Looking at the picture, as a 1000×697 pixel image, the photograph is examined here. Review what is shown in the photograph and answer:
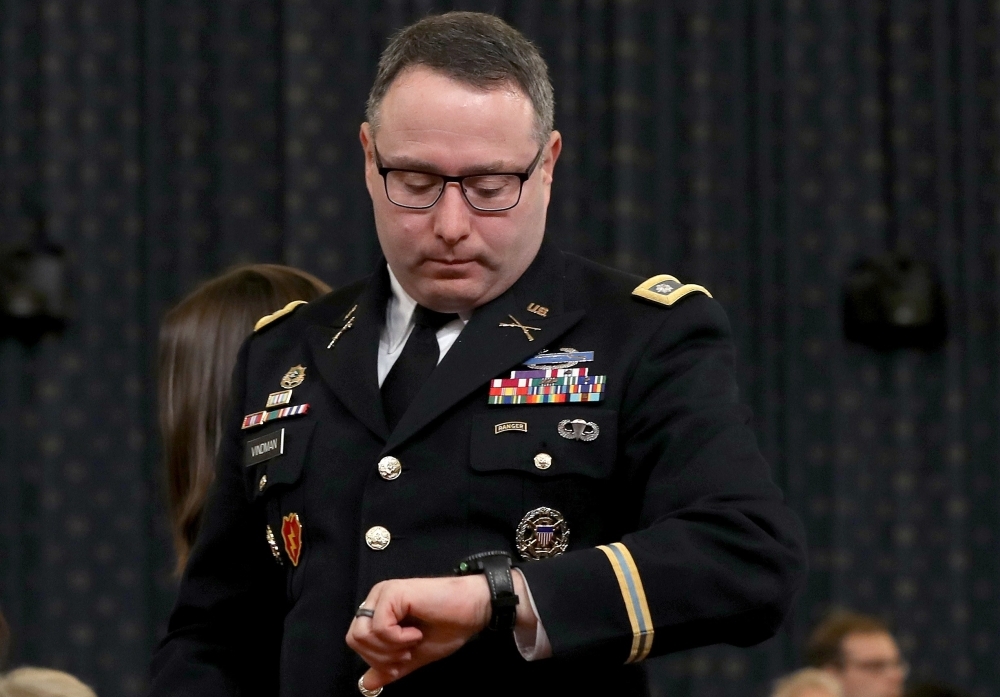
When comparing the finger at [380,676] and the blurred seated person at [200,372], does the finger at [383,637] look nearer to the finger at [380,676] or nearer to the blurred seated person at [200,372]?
the finger at [380,676]

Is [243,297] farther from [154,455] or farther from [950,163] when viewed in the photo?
[950,163]

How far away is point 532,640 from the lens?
136 centimetres

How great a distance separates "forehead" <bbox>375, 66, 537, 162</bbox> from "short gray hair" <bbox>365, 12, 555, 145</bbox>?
11 millimetres

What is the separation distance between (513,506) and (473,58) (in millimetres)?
446

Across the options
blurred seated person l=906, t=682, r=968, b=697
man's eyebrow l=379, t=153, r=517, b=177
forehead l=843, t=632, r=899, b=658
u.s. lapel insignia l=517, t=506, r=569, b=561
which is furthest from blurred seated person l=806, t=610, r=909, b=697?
man's eyebrow l=379, t=153, r=517, b=177

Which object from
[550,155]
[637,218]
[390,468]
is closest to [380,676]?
[390,468]

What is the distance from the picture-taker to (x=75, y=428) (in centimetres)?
527

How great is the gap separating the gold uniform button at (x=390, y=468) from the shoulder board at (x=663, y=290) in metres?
0.31

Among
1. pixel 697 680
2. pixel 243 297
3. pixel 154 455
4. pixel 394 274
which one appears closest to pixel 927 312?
pixel 697 680

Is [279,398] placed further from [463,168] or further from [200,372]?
[200,372]

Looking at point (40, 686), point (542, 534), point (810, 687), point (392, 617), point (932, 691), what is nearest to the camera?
point (392, 617)

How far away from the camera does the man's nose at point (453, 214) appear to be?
A: 1.50m

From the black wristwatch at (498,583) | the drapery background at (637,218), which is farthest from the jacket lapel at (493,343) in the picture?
the drapery background at (637,218)

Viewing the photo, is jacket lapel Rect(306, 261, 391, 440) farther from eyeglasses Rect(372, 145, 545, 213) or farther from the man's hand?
the man's hand
